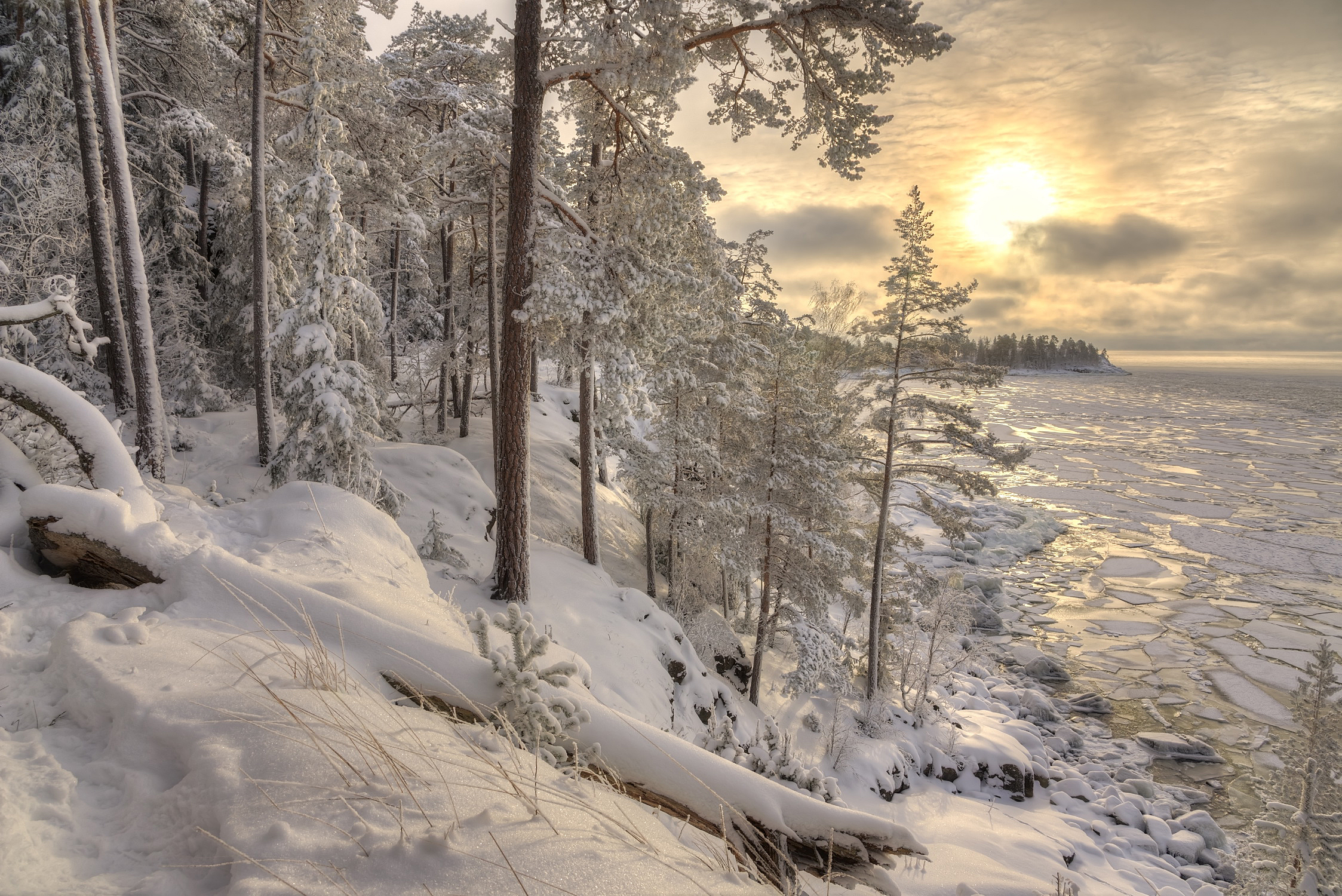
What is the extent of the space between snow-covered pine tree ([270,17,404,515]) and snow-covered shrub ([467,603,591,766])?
27.1 ft

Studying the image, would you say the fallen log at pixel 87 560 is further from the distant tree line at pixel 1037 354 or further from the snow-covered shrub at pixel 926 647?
the distant tree line at pixel 1037 354

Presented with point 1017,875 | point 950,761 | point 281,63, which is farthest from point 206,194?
point 950,761

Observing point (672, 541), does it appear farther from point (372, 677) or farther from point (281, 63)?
point (281, 63)

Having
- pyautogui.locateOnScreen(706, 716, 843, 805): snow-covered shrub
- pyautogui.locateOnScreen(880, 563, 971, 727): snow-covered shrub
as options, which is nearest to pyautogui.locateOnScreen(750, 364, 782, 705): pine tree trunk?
pyautogui.locateOnScreen(880, 563, 971, 727): snow-covered shrub

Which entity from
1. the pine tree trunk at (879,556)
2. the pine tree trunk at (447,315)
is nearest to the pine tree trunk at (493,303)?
the pine tree trunk at (447,315)

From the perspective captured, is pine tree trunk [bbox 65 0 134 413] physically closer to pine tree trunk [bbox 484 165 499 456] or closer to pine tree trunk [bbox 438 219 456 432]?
pine tree trunk [bbox 484 165 499 456]

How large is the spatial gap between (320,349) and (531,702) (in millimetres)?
9791

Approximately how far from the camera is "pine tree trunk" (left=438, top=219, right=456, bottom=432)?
59.6 ft

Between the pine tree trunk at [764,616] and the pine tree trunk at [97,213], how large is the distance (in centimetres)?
1292

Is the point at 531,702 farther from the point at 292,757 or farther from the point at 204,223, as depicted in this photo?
the point at 204,223

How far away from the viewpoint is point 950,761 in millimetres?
13586

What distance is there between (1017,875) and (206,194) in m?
24.3

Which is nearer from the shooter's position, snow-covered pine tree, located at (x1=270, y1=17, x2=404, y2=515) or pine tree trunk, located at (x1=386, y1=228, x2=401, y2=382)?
snow-covered pine tree, located at (x1=270, y1=17, x2=404, y2=515)

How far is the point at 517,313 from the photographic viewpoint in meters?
7.32
